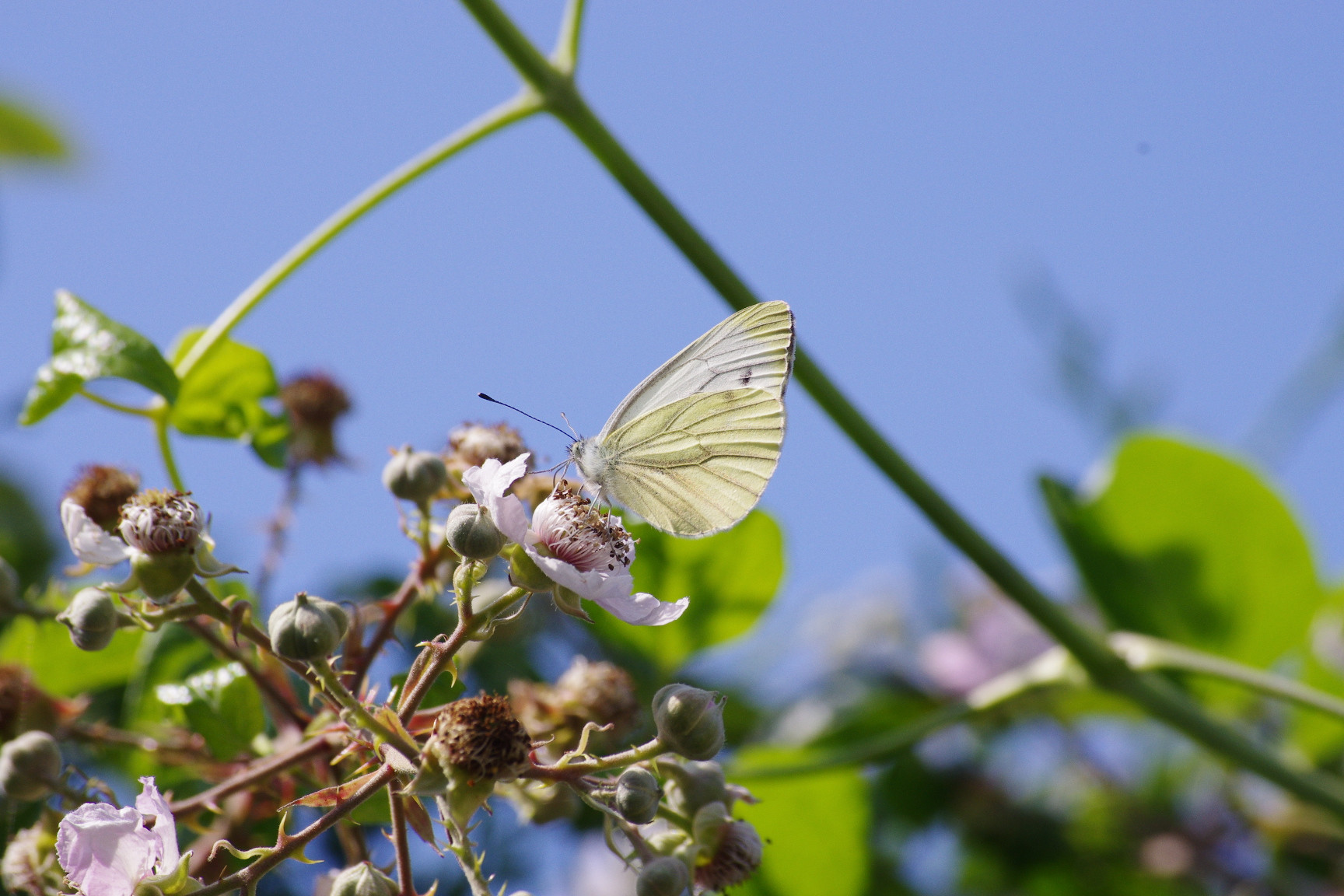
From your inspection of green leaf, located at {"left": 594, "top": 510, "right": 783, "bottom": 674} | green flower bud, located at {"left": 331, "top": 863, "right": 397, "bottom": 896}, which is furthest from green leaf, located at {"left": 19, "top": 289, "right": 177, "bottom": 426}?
green leaf, located at {"left": 594, "top": 510, "right": 783, "bottom": 674}

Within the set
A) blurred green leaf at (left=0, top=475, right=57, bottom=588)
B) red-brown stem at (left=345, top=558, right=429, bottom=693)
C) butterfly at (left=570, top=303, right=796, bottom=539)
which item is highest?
blurred green leaf at (left=0, top=475, right=57, bottom=588)

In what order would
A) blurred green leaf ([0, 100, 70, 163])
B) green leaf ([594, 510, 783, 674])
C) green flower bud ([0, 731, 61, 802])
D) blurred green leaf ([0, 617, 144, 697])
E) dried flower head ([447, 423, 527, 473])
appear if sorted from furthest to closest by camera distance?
blurred green leaf ([0, 100, 70, 163]) < green leaf ([594, 510, 783, 674]) < blurred green leaf ([0, 617, 144, 697]) < dried flower head ([447, 423, 527, 473]) < green flower bud ([0, 731, 61, 802])

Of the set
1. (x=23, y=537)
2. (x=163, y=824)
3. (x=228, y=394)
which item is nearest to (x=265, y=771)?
(x=163, y=824)

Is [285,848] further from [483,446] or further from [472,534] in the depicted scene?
[483,446]

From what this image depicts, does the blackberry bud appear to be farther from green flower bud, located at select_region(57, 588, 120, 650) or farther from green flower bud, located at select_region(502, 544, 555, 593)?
green flower bud, located at select_region(57, 588, 120, 650)

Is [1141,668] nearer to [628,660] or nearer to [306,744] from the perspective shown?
[628,660]

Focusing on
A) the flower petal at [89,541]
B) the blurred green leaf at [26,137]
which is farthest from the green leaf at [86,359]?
the blurred green leaf at [26,137]
